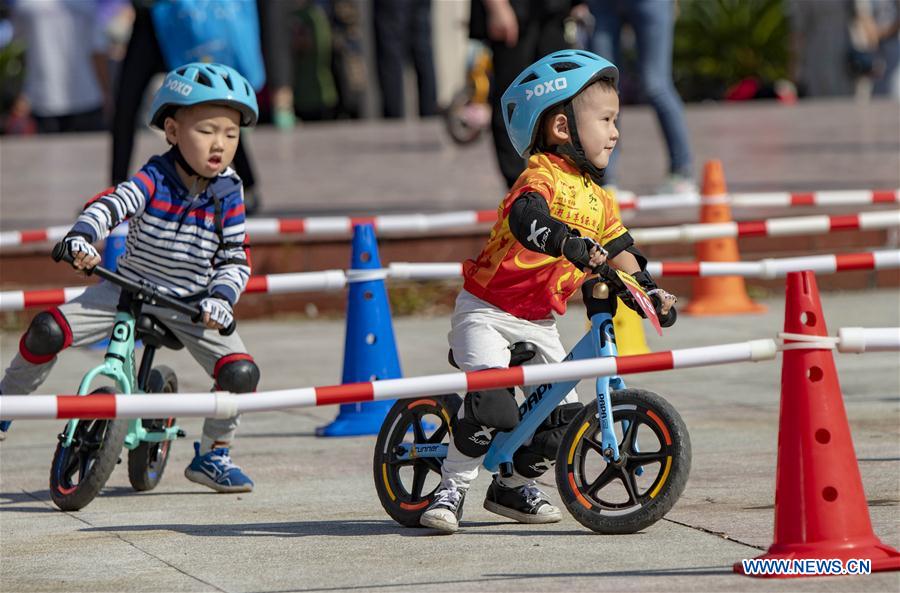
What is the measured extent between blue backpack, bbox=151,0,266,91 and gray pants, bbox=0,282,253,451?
4.19 m

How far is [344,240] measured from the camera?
1105 cm

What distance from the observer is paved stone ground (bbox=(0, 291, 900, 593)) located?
482cm

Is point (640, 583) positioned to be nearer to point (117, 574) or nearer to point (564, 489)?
point (564, 489)

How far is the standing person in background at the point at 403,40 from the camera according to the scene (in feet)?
70.9

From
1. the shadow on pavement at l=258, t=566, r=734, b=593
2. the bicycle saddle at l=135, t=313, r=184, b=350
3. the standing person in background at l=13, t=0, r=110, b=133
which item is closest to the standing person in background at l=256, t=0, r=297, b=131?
the standing person in background at l=13, t=0, r=110, b=133

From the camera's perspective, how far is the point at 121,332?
241 inches

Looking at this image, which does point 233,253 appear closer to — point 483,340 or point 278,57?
point 483,340

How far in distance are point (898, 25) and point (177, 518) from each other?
1647cm

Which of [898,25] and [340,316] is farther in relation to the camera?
[898,25]

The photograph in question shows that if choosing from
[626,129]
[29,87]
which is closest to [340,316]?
[29,87]

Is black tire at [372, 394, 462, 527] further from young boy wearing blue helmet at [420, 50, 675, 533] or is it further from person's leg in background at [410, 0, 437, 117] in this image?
person's leg in background at [410, 0, 437, 117]

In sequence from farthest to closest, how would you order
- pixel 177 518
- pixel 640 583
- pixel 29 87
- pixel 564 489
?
1. pixel 29 87
2. pixel 177 518
3. pixel 564 489
4. pixel 640 583

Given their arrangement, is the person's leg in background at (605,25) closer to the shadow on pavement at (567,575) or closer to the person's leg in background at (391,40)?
the shadow on pavement at (567,575)

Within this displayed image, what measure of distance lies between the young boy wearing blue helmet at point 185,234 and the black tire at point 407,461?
0.57m
